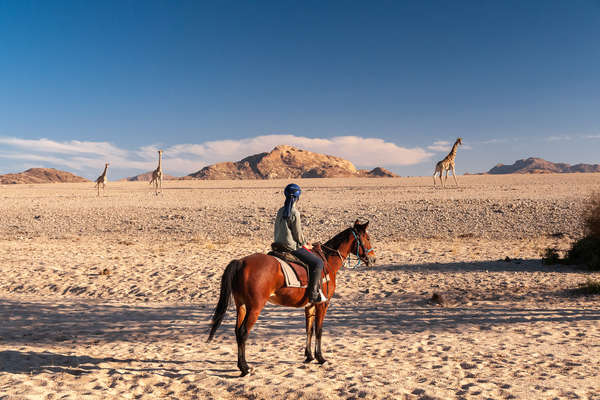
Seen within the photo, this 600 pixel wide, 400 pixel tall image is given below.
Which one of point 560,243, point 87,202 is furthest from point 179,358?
point 87,202

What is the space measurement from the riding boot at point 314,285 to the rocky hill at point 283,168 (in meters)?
106

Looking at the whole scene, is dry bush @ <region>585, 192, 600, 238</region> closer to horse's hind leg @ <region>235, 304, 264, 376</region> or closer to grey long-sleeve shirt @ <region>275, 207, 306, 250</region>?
grey long-sleeve shirt @ <region>275, 207, 306, 250</region>

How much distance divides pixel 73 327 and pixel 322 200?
88.4ft

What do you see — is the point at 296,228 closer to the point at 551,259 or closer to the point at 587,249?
the point at 551,259

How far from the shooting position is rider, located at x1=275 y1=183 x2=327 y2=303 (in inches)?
266

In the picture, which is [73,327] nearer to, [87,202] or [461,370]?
[461,370]

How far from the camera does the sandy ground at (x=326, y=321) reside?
20.5 ft

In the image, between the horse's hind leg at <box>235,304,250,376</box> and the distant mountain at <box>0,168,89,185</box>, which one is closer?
the horse's hind leg at <box>235,304,250,376</box>

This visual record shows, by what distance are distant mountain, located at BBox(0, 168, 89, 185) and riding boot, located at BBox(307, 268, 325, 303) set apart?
120 metres

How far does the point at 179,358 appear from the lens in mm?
7516

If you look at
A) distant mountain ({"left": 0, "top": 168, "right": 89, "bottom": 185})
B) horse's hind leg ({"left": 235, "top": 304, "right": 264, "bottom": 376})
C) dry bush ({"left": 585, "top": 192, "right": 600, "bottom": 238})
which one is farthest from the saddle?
distant mountain ({"left": 0, "top": 168, "right": 89, "bottom": 185})

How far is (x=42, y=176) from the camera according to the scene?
402ft

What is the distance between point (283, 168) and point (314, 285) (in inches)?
5339

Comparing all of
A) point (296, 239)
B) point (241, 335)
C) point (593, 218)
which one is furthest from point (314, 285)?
point (593, 218)
